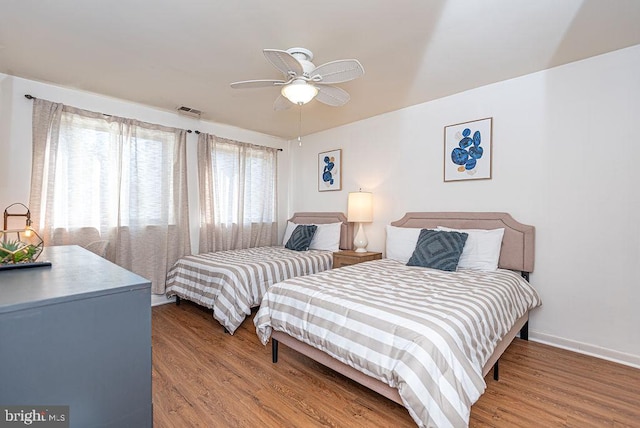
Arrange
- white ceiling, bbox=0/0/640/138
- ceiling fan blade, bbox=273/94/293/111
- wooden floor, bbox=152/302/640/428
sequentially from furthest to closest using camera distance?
ceiling fan blade, bbox=273/94/293/111 < white ceiling, bbox=0/0/640/138 < wooden floor, bbox=152/302/640/428

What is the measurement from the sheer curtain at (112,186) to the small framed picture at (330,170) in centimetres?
196

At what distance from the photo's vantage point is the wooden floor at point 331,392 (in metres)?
1.70

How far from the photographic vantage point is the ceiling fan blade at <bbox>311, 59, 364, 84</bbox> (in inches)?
76.7

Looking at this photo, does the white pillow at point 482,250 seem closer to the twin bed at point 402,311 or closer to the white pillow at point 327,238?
the twin bed at point 402,311

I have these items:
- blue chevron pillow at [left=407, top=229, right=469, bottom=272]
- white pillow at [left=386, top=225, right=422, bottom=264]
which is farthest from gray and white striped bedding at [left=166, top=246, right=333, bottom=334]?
blue chevron pillow at [left=407, top=229, right=469, bottom=272]

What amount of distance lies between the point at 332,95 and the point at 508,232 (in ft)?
6.79

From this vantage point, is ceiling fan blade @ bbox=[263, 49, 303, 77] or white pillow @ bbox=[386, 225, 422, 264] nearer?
ceiling fan blade @ bbox=[263, 49, 303, 77]

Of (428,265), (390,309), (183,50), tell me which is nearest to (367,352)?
(390,309)

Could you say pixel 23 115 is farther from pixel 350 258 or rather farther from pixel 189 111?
pixel 350 258

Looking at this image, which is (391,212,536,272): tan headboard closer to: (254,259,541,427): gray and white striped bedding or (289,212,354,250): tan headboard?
(254,259,541,427): gray and white striped bedding

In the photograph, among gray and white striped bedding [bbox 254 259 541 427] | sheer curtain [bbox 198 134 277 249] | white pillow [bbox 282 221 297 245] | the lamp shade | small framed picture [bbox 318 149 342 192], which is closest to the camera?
gray and white striped bedding [bbox 254 259 541 427]

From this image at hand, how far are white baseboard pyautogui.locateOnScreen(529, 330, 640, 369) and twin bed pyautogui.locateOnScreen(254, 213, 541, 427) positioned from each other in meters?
0.13

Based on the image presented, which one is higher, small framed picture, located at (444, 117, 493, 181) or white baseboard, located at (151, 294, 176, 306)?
small framed picture, located at (444, 117, 493, 181)

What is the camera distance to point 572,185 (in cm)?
256
